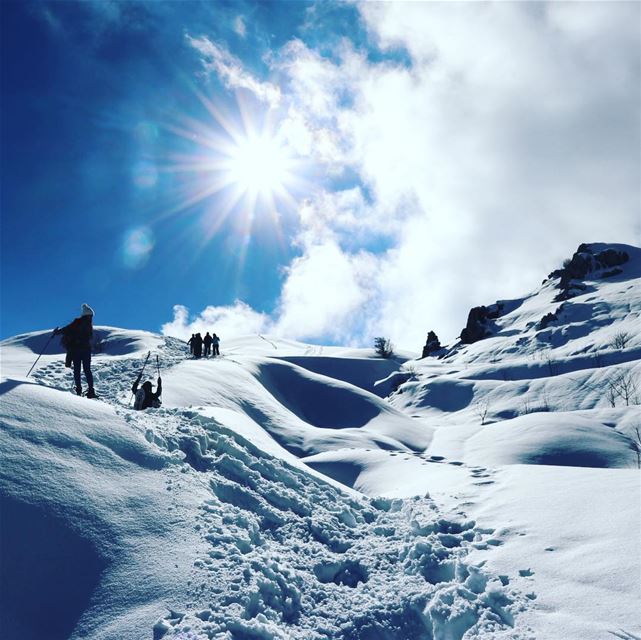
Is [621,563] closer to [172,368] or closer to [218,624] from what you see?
[218,624]

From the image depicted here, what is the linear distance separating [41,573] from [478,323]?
7257cm

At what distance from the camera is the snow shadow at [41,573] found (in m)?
3.40

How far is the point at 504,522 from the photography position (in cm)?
588

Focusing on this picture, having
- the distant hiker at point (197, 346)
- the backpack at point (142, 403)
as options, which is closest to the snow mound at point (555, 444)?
the backpack at point (142, 403)

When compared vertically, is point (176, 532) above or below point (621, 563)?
above

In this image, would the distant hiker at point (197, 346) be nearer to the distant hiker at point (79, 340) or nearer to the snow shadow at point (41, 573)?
the distant hiker at point (79, 340)

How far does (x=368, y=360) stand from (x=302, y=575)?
48979 mm

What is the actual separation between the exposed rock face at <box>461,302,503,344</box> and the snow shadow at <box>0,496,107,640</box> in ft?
225

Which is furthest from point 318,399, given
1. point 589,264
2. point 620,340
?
point 589,264

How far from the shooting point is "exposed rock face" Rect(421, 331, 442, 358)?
73.0m

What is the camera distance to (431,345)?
7412 cm

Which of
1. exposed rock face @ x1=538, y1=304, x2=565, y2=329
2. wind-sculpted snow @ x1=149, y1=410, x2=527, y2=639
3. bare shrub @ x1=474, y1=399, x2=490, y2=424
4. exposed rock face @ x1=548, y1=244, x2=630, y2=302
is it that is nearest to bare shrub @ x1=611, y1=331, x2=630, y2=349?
exposed rock face @ x1=538, y1=304, x2=565, y2=329

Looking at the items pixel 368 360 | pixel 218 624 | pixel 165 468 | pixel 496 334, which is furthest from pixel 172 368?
pixel 496 334

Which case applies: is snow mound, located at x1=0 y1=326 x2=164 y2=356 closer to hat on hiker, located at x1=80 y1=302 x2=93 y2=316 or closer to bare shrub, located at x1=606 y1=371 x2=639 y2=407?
hat on hiker, located at x1=80 y1=302 x2=93 y2=316
